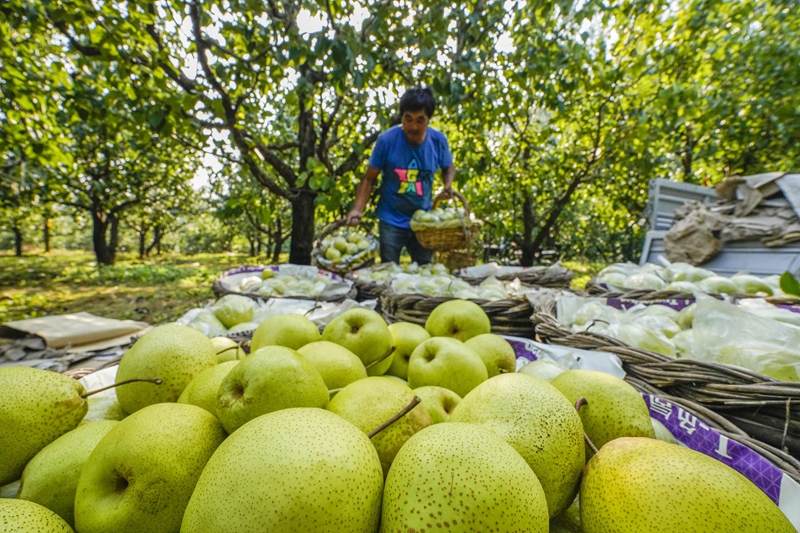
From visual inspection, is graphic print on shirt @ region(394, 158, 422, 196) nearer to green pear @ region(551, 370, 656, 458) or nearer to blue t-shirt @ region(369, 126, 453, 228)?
blue t-shirt @ region(369, 126, 453, 228)

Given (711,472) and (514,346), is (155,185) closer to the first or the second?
(514,346)

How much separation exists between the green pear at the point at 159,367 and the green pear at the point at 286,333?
0.90 ft

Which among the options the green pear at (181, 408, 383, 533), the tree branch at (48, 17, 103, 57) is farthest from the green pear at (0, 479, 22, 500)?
the tree branch at (48, 17, 103, 57)


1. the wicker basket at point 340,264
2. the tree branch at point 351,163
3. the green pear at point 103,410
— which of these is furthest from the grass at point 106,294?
the tree branch at point 351,163

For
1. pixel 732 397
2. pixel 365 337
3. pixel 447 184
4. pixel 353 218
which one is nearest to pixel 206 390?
pixel 365 337

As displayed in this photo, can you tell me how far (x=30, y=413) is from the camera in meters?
0.91

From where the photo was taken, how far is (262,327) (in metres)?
1.54

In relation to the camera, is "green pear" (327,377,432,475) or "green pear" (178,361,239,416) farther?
"green pear" (178,361,239,416)

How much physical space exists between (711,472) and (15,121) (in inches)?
305

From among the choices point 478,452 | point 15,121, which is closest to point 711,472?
point 478,452

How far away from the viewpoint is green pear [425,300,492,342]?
6.10 feet

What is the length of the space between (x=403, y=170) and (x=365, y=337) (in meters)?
2.96

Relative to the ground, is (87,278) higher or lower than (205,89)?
lower

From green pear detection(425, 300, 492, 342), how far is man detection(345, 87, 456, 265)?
2.26 m
